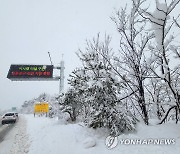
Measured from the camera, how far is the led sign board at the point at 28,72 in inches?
1033

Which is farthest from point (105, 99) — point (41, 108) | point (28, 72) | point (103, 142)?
point (41, 108)

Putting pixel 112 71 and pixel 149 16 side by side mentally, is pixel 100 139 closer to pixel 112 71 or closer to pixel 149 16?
pixel 112 71

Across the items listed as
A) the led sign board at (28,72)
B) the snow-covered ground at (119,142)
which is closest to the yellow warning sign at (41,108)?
the led sign board at (28,72)

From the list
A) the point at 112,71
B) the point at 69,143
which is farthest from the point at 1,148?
the point at 112,71

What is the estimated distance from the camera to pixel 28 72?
26734 millimetres

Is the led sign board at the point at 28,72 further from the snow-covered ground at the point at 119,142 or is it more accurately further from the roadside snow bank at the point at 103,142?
the roadside snow bank at the point at 103,142

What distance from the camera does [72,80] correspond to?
15273 millimetres

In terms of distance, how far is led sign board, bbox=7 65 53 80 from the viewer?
2625 centimetres

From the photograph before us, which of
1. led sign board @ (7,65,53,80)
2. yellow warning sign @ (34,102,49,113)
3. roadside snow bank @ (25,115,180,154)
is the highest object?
led sign board @ (7,65,53,80)

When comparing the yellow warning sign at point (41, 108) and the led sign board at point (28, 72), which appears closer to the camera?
the led sign board at point (28, 72)

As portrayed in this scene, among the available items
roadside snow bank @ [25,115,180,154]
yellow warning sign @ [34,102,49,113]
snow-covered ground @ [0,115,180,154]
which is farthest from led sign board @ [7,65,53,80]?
roadside snow bank @ [25,115,180,154]

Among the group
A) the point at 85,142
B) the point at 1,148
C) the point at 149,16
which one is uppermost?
the point at 149,16

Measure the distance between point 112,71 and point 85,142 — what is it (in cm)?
333

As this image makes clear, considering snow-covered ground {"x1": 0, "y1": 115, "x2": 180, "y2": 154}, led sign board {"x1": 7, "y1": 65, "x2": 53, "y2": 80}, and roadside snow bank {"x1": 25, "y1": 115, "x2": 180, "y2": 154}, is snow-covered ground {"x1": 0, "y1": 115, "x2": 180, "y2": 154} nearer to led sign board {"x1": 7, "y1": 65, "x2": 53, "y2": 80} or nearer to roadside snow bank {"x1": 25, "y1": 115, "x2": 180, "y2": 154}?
roadside snow bank {"x1": 25, "y1": 115, "x2": 180, "y2": 154}
